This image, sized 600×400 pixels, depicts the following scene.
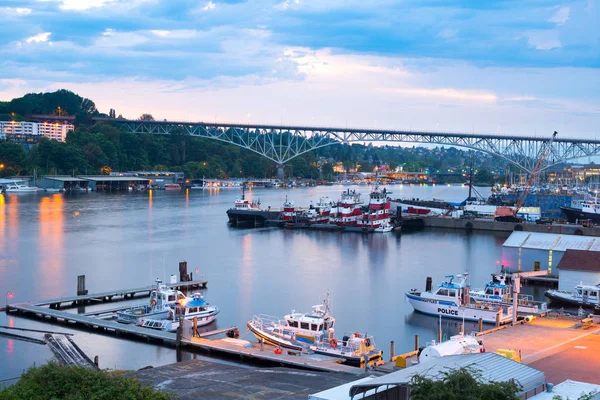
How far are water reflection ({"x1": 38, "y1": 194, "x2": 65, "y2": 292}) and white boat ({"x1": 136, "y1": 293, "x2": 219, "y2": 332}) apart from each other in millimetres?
6323

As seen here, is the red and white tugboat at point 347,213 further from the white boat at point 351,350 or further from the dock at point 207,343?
the white boat at point 351,350

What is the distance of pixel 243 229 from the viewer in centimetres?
3997

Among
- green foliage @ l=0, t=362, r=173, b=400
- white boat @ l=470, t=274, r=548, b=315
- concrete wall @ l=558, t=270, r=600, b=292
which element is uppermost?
green foliage @ l=0, t=362, r=173, b=400

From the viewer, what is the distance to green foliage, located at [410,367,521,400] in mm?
6961

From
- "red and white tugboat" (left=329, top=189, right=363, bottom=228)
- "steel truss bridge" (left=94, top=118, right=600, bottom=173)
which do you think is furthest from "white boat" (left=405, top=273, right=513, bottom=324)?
"steel truss bridge" (left=94, top=118, right=600, bottom=173)

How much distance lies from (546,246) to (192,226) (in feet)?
68.5

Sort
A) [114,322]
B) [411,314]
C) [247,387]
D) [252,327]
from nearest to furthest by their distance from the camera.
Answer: [247,387] → [252,327] → [114,322] → [411,314]

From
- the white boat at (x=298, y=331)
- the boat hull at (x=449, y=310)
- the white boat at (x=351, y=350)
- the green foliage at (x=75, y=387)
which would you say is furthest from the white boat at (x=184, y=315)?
the green foliage at (x=75, y=387)

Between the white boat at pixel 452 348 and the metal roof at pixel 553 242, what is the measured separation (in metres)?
12.5

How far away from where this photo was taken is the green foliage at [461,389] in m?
6.96

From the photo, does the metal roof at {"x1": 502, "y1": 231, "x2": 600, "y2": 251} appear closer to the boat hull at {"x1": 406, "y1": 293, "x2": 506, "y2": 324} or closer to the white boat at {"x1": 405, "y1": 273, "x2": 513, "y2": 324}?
the white boat at {"x1": 405, "y1": 273, "x2": 513, "y2": 324}

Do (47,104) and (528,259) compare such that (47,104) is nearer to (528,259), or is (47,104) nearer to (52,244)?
(52,244)

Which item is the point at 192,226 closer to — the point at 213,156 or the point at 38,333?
the point at 38,333

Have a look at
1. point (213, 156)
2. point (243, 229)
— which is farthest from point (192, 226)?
point (213, 156)
